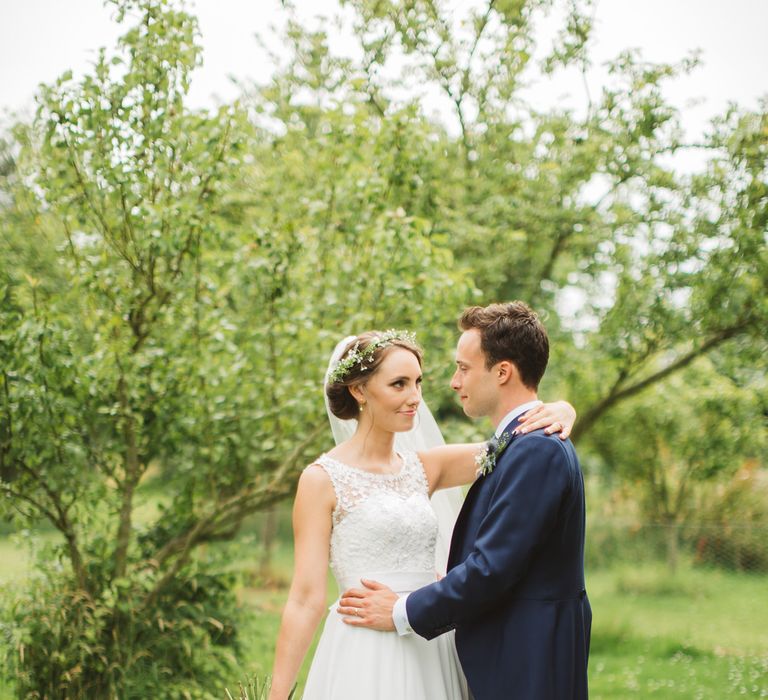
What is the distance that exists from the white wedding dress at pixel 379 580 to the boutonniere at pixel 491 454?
34 centimetres

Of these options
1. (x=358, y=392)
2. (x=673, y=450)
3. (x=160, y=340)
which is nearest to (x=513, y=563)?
(x=358, y=392)

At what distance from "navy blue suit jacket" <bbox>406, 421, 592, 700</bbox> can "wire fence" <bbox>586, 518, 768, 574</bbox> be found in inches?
384

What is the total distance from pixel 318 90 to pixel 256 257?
112 inches

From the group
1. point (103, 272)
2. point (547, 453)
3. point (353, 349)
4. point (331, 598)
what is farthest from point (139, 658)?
point (331, 598)

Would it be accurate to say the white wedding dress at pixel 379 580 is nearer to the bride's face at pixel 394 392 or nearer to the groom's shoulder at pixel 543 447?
the bride's face at pixel 394 392

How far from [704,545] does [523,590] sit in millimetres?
10076

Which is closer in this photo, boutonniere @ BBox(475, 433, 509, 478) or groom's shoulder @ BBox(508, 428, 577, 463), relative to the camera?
groom's shoulder @ BBox(508, 428, 577, 463)

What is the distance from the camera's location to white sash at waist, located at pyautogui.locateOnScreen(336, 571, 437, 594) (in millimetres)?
2922

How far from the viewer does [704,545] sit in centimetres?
1161

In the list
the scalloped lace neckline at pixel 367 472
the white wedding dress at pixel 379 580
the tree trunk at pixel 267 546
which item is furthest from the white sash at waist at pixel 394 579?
the tree trunk at pixel 267 546

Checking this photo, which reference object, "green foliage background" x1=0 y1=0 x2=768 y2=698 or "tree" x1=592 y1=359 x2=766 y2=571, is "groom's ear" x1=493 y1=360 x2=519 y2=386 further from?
"tree" x1=592 y1=359 x2=766 y2=571

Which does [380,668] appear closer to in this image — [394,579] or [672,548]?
[394,579]

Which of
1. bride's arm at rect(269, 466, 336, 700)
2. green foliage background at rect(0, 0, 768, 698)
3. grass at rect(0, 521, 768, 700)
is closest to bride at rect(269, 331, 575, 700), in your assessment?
bride's arm at rect(269, 466, 336, 700)

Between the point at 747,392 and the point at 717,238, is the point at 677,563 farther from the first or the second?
the point at 717,238
